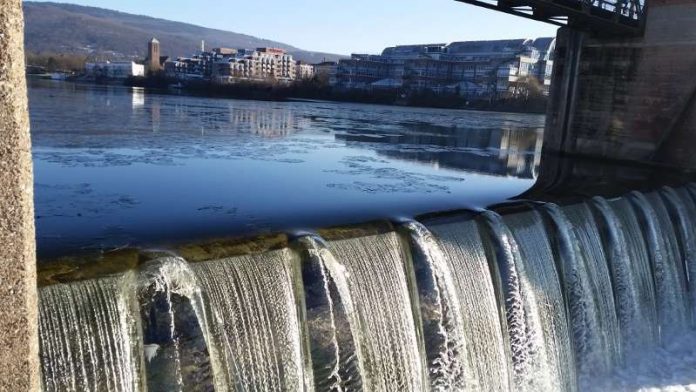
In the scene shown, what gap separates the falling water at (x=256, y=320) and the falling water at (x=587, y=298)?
12.6ft

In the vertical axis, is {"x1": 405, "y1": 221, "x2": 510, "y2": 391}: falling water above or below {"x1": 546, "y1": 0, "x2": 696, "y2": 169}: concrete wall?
below

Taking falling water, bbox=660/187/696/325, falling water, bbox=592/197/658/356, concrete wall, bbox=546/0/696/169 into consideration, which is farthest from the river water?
falling water, bbox=660/187/696/325

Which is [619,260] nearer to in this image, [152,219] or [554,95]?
[152,219]

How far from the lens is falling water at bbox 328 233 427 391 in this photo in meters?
5.38

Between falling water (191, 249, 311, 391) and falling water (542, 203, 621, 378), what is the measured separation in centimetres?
384

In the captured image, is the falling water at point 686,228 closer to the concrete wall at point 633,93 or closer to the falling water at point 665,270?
the falling water at point 665,270

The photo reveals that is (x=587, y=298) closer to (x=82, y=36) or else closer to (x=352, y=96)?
(x=352, y=96)

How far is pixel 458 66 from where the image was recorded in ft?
297

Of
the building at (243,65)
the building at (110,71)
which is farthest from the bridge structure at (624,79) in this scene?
the building at (243,65)

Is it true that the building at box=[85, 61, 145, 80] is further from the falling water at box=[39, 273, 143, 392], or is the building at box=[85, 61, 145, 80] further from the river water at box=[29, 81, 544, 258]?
the falling water at box=[39, 273, 143, 392]

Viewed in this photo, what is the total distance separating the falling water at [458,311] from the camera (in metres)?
5.84

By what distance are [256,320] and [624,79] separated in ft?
50.0

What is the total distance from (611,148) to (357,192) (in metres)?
10.1

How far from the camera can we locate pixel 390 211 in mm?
9156
